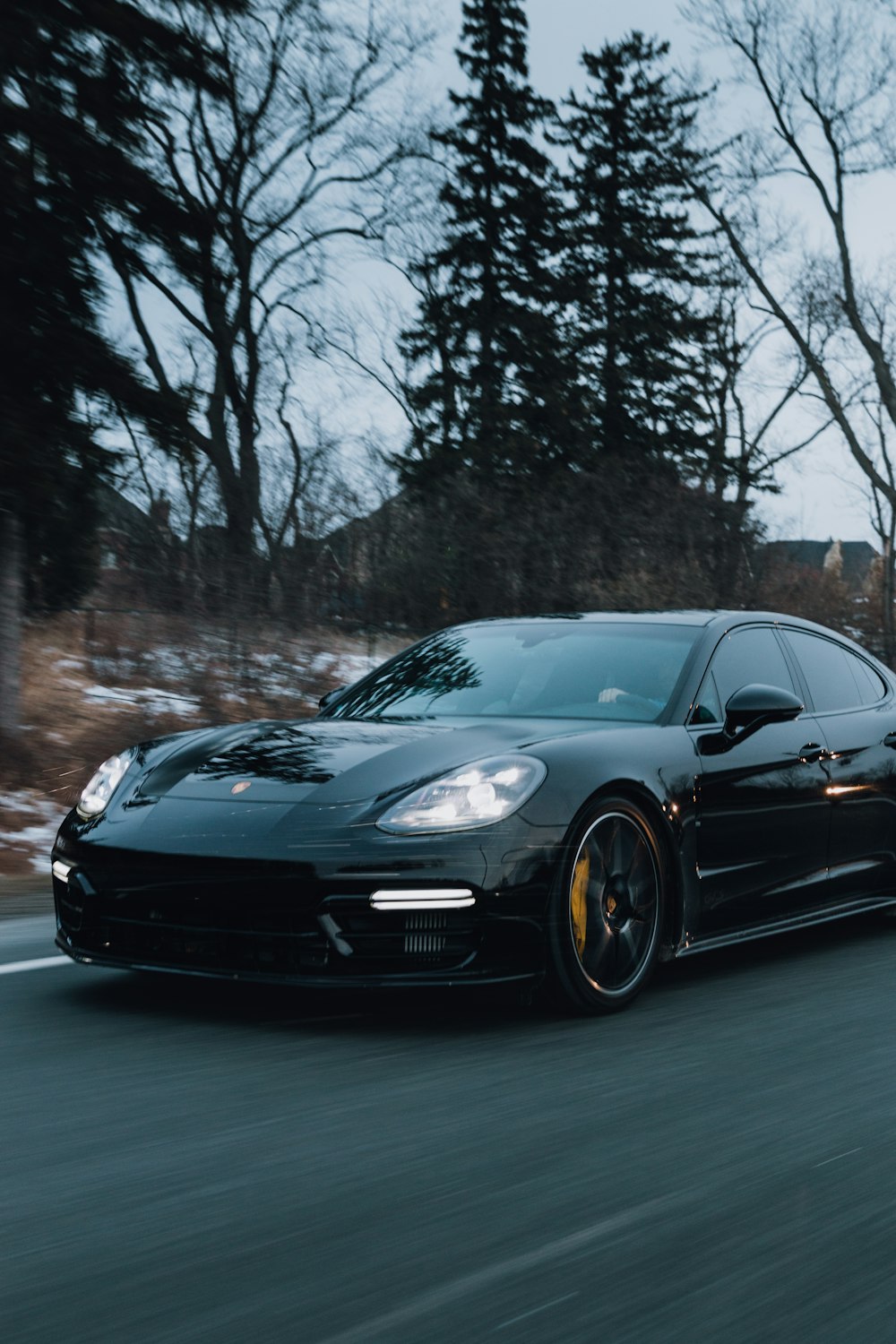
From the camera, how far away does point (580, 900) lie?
522 cm

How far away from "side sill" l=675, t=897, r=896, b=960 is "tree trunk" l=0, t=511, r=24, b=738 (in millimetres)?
6723

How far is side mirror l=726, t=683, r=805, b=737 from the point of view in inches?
236

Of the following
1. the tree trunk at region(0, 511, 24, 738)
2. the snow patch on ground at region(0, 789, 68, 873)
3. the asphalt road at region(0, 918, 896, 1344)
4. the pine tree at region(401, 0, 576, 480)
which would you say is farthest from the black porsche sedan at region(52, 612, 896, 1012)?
the pine tree at region(401, 0, 576, 480)

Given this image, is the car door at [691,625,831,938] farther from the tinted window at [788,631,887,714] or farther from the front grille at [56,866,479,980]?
the front grille at [56,866,479,980]

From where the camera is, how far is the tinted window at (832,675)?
695 centimetres

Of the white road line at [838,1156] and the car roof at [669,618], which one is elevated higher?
the car roof at [669,618]

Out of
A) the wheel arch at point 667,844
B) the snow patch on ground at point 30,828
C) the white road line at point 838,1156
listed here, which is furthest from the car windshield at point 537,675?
the snow patch on ground at point 30,828

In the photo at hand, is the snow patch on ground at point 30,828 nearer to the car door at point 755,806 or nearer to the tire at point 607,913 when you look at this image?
the car door at point 755,806

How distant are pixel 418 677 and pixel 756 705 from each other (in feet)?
4.65

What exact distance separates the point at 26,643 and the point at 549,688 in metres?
9.94

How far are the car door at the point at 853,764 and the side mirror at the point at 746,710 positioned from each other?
Answer: 0.61m

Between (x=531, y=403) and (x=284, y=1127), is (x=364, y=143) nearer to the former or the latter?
(x=531, y=403)

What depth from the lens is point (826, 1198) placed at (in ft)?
11.8

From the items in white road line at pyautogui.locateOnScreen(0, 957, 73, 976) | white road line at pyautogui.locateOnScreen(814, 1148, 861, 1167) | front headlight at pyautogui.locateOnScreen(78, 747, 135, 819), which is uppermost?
front headlight at pyautogui.locateOnScreen(78, 747, 135, 819)
